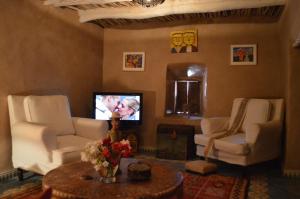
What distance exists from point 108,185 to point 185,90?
3.82 metres

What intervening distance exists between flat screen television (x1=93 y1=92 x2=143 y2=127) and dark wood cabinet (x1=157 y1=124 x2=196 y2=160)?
53 cm

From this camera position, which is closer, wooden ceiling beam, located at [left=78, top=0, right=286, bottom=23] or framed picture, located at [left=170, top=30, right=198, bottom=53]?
wooden ceiling beam, located at [left=78, top=0, right=286, bottom=23]

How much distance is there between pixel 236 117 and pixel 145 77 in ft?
6.11

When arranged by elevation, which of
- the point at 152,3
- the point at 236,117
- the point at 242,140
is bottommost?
the point at 242,140

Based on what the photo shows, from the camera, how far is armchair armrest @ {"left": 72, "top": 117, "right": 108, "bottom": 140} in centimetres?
377

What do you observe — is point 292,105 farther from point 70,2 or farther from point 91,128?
point 70,2

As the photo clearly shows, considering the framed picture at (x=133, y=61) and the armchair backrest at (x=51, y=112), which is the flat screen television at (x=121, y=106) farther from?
the armchair backrest at (x=51, y=112)

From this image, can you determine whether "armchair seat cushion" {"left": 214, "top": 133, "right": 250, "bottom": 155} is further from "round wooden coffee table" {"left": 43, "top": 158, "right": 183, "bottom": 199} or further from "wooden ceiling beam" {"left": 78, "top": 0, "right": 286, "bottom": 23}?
"wooden ceiling beam" {"left": 78, "top": 0, "right": 286, "bottom": 23}

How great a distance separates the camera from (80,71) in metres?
4.95

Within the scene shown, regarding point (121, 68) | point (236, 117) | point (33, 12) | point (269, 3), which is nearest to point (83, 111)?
point (121, 68)

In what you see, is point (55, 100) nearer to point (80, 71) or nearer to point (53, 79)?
point (53, 79)

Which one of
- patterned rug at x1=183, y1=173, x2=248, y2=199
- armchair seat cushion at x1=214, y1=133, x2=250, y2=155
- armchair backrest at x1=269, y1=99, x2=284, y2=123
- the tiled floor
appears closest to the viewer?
patterned rug at x1=183, y1=173, x2=248, y2=199

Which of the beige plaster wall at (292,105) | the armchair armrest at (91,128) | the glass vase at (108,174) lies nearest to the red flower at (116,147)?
the glass vase at (108,174)

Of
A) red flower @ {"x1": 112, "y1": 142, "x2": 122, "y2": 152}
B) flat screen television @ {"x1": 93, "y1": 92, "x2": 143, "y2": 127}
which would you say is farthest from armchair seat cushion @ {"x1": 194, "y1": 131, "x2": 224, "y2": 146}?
red flower @ {"x1": 112, "y1": 142, "x2": 122, "y2": 152}
